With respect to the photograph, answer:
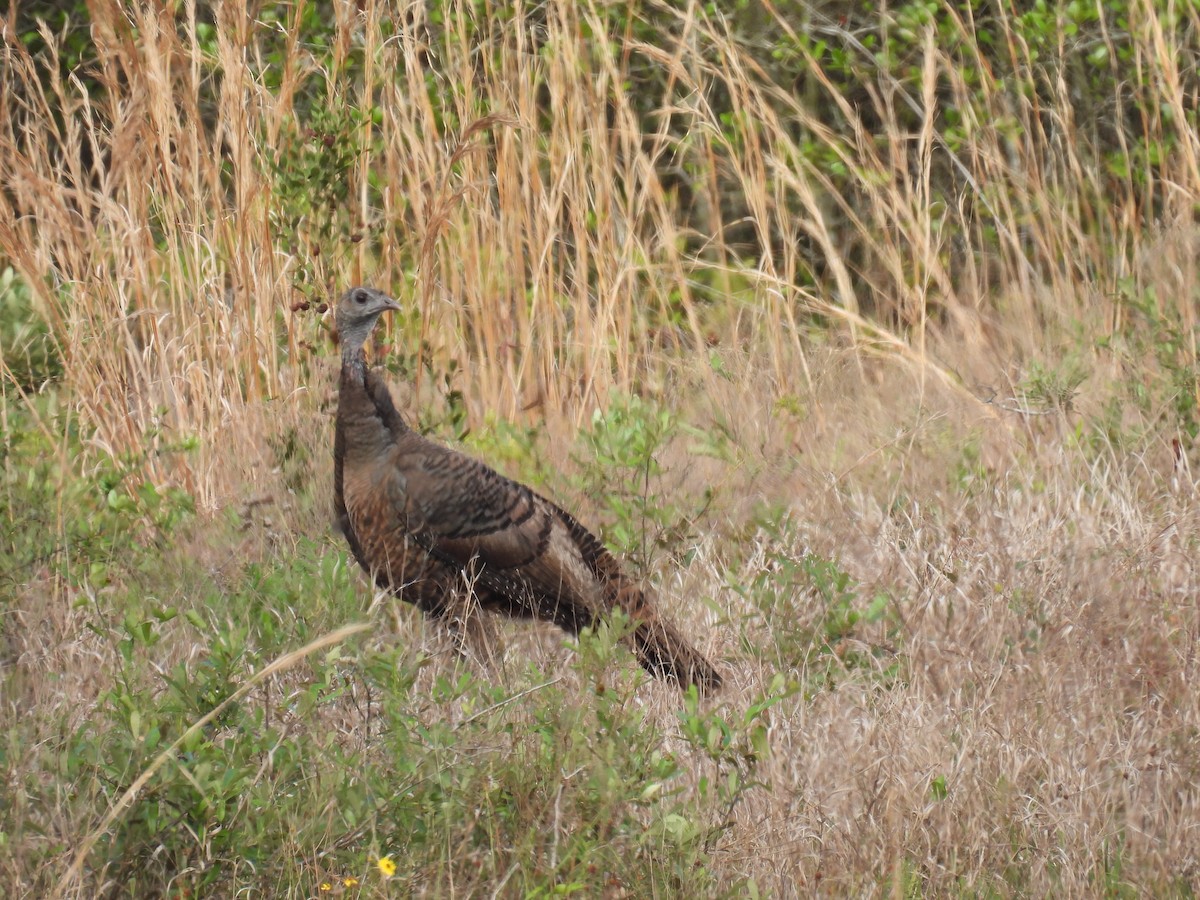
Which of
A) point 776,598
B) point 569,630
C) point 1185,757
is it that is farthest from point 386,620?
point 1185,757

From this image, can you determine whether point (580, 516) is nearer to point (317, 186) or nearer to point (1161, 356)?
point (317, 186)

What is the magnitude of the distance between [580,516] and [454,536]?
691 mm

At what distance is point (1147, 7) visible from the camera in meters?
4.90

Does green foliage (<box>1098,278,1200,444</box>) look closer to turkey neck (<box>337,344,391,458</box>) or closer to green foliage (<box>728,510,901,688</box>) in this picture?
green foliage (<box>728,510,901,688</box>)

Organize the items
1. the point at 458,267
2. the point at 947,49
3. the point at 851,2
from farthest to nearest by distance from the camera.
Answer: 1. the point at 851,2
2. the point at 947,49
3. the point at 458,267

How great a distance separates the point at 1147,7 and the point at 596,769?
348 centimetres

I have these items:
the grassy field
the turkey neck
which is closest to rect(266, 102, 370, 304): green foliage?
the grassy field

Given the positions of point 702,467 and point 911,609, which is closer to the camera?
point 911,609

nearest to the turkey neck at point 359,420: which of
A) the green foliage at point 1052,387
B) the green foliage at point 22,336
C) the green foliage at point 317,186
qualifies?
the green foliage at point 317,186

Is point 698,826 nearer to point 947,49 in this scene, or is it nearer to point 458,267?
point 458,267

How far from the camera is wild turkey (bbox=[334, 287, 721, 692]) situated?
12.6ft

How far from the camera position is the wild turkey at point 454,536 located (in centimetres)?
383

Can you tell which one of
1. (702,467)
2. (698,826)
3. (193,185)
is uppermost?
(193,185)

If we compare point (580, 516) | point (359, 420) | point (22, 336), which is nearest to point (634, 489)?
point (580, 516)
